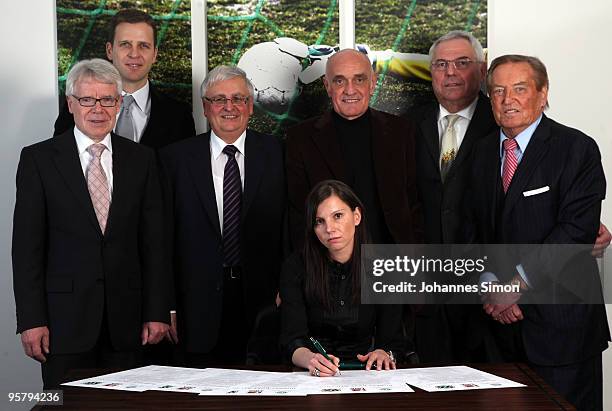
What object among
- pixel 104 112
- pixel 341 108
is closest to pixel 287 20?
pixel 341 108

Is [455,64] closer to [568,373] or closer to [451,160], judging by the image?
[451,160]

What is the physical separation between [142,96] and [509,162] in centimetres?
198

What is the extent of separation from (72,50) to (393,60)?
1.84 m

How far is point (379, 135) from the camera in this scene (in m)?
4.19

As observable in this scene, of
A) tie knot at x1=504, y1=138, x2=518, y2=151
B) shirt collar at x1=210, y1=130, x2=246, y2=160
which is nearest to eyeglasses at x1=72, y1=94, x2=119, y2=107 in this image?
shirt collar at x1=210, y1=130, x2=246, y2=160

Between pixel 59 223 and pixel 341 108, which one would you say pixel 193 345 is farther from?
pixel 341 108

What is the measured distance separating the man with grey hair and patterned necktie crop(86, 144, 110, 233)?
1.20ft

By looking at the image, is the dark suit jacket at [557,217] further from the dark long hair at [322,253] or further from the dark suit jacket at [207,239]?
the dark suit jacket at [207,239]

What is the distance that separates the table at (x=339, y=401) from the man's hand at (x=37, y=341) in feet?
3.38

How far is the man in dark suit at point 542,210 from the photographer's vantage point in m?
3.66

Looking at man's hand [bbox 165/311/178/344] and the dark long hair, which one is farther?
man's hand [bbox 165/311/178/344]

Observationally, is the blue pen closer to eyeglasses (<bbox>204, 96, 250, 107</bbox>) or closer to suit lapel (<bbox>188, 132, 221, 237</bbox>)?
suit lapel (<bbox>188, 132, 221, 237</bbox>)

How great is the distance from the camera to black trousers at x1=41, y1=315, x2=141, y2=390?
3609 mm

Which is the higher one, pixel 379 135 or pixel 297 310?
pixel 379 135
